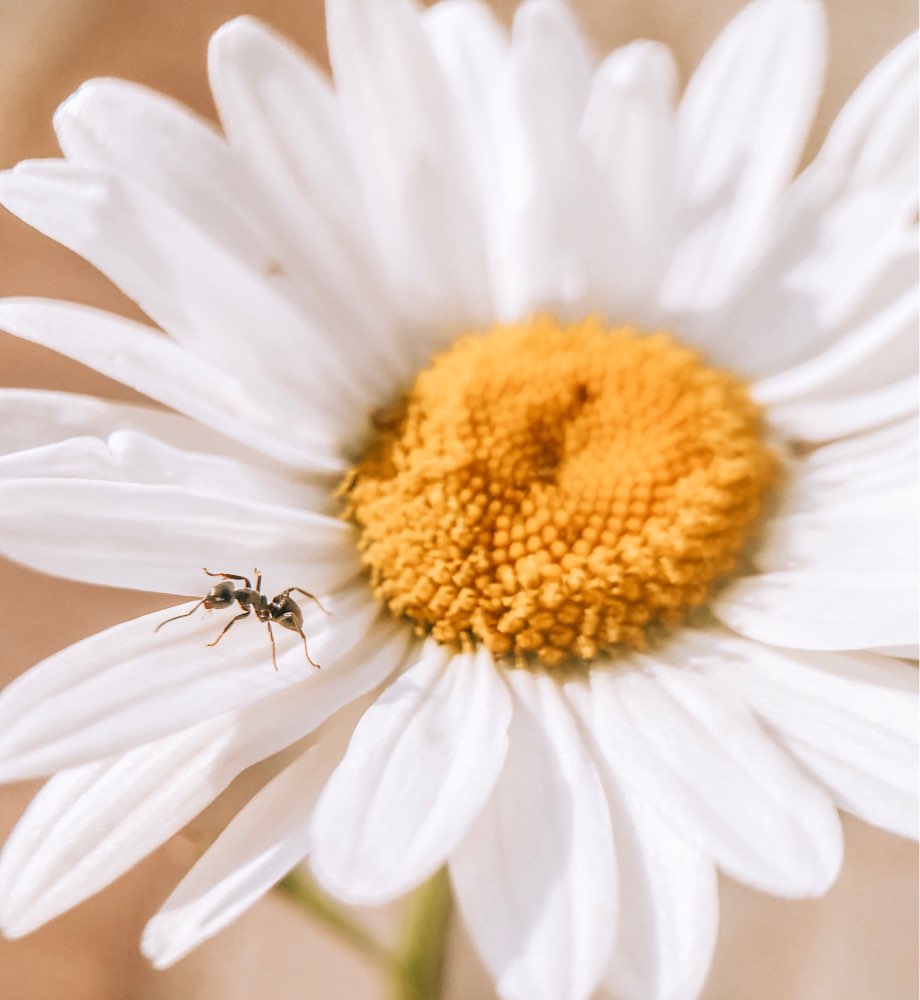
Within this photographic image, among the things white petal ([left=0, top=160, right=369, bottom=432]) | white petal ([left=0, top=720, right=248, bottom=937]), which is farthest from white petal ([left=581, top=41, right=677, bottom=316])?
white petal ([left=0, top=720, right=248, bottom=937])

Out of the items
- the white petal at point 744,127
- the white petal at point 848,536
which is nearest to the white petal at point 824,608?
the white petal at point 848,536

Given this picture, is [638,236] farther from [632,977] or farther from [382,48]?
[632,977]

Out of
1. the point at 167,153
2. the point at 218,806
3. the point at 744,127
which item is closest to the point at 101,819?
the point at 218,806

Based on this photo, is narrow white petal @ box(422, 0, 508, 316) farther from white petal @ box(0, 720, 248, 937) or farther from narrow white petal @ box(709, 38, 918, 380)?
white petal @ box(0, 720, 248, 937)

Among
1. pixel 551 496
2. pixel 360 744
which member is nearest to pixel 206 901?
pixel 360 744

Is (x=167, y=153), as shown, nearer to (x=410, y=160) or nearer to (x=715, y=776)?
(x=410, y=160)
